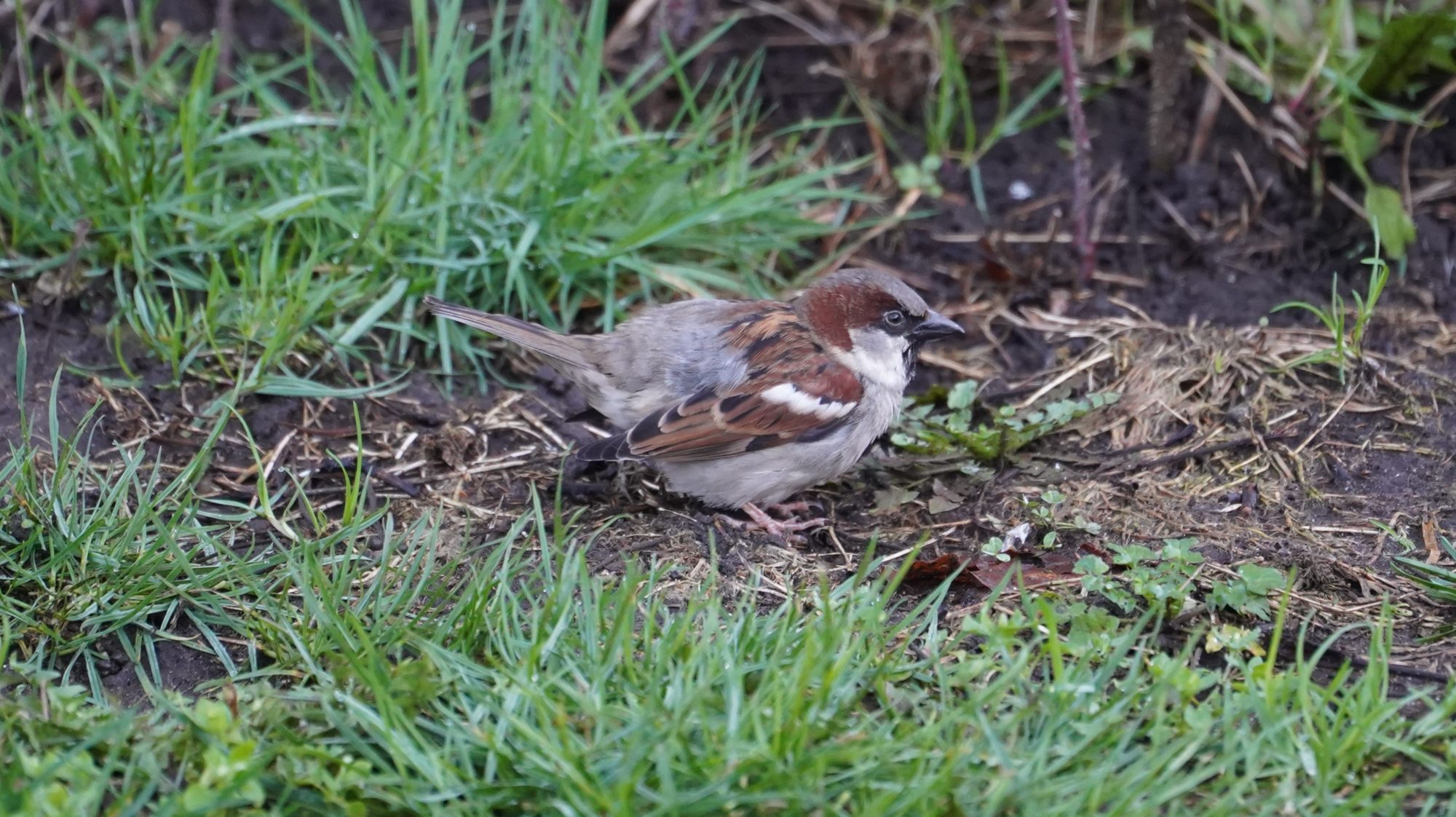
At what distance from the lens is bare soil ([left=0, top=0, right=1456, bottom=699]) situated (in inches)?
156

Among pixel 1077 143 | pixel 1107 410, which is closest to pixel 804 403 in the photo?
pixel 1107 410

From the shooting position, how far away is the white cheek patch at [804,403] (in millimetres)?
4336

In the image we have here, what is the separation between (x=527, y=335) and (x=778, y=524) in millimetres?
1020

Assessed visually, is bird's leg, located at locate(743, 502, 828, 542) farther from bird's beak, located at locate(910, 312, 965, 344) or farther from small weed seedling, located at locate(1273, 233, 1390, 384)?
small weed seedling, located at locate(1273, 233, 1390, 384)

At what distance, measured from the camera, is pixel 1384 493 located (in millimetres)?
4113

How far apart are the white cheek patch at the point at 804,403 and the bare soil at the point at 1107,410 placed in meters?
0.35

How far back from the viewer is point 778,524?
14.4 ft

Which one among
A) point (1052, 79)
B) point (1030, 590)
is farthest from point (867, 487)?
point (1052, 79)

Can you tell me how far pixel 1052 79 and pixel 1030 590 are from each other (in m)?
3.08

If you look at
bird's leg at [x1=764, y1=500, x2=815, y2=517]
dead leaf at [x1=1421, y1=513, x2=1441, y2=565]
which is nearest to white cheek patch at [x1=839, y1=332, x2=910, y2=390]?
bird's leg at [x1=764, y1=500, x2=815, y2=517]

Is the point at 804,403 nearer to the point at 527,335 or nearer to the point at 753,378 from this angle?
the point at 753,378

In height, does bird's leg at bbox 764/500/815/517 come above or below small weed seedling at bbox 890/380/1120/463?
below

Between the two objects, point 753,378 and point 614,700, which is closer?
point 614,700

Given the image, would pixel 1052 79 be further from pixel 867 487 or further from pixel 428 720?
pixel 428 720
